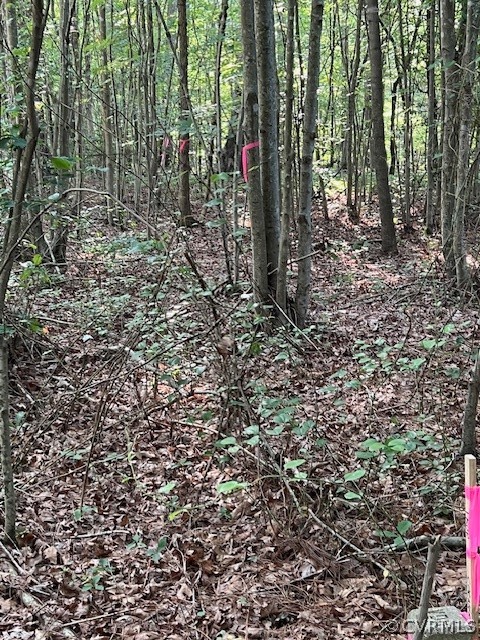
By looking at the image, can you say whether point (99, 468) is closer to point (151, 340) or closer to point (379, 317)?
point (151, 340)

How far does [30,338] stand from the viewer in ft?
20.9

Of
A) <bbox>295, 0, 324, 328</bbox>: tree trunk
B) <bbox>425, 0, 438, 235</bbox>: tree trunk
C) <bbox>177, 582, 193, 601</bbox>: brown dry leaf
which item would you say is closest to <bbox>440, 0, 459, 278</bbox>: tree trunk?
<bbox>295, 0, 324, 328</bbox>: tree trunk

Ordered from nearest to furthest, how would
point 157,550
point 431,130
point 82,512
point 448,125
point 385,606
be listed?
point 385,606, point 157,550, point 82,512, point 448,125, point 431,130

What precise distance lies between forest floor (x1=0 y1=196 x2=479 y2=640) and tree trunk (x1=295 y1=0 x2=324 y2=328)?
48cm

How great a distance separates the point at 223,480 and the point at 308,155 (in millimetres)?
3772

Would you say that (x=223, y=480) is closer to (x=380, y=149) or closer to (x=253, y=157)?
(x=253, y=157)

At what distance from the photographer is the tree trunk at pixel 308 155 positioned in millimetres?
6562

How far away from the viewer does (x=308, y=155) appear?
6793mm

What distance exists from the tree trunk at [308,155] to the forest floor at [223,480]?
0.48 m

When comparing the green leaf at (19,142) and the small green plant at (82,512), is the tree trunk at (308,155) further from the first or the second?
the green leaf at (19,142)

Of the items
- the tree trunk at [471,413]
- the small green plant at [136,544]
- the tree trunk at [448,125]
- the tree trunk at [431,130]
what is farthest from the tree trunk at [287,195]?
the tree trunk at [431,130]

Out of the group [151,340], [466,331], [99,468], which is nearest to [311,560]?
[99,468]

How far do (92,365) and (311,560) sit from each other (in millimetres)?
3466

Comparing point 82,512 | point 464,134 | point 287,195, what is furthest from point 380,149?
point 82,512
